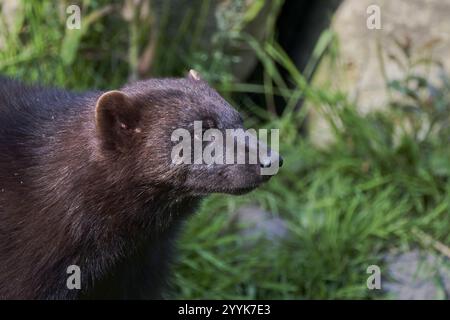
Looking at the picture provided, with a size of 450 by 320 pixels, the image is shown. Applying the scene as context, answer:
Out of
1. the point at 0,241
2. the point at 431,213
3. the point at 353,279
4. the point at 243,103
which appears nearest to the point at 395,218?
the point at 431,213

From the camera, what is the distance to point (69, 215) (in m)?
3.75

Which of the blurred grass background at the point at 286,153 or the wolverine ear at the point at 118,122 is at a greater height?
the blurred grass background at the point at 286,153

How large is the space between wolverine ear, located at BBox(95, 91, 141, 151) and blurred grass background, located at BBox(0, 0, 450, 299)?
1.58 m

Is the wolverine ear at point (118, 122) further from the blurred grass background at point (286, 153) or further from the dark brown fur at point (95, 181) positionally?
the blurred grass background at point (286, 153)

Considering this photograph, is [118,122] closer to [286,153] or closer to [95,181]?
[95,181]

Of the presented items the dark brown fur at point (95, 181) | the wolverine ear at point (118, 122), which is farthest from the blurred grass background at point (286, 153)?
the wolverine ear at point (118, 122)

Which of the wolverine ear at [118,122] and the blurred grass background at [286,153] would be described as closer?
the wolverine ear at [118,122]

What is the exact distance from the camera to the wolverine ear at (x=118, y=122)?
362cm

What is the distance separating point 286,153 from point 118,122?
8.83 feet

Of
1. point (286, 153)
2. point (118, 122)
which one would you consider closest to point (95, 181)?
point (118, 122)

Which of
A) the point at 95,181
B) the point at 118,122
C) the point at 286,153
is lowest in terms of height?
the point at 95,181

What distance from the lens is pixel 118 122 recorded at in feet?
12.0

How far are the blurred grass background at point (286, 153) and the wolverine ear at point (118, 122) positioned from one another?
5.17ft

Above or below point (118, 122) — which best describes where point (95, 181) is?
below
